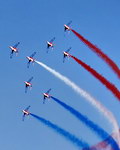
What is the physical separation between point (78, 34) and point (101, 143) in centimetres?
3001

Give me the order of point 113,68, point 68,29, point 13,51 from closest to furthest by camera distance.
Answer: point 113,68 < point 68,29 < point 13,51

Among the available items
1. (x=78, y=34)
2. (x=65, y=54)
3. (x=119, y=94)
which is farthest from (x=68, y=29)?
(x=119, y=94)

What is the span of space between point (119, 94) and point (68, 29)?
22.1 m

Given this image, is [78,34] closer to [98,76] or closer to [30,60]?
[98,76]

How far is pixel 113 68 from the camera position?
325ft

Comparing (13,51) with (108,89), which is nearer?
(108,89)

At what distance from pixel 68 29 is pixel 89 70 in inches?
651

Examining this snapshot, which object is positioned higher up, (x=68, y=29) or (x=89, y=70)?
(x=68, y=29)

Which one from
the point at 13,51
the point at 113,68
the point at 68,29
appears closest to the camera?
the point at 113,68

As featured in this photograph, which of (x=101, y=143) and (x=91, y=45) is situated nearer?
(x=91, y=45)

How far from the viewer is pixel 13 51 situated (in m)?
123

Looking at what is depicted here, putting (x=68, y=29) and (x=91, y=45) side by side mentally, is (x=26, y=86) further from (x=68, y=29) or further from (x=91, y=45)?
(x=91, y=45)

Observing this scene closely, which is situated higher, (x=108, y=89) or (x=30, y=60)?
(x=30, y=60)

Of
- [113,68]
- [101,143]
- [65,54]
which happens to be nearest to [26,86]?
[65,54]
